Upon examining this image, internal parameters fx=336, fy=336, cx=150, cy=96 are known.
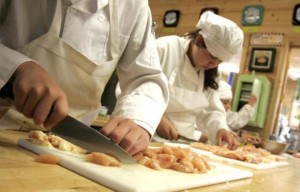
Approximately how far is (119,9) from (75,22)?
0.19 meters

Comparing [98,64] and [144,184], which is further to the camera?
[98,64]

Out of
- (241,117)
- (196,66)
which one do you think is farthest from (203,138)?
(241,117)

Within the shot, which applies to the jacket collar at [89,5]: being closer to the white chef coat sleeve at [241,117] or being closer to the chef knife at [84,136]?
the chef knife at [84,136]

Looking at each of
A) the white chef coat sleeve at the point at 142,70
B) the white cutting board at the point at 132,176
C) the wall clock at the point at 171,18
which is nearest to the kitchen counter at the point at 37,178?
the white cutting board at the point at 132,176

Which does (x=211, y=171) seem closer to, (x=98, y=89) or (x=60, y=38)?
(x=98, y=89)

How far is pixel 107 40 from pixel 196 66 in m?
1.27

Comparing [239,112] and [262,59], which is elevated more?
[262,59]

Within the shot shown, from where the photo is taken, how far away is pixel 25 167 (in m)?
0.78

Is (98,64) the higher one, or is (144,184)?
(98,64)

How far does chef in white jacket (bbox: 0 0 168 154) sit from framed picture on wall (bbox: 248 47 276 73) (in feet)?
10.4

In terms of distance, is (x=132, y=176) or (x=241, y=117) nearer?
(x=132, y=176)

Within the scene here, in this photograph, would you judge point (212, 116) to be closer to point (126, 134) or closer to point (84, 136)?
point (126, 134)

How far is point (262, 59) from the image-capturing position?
13.9ft

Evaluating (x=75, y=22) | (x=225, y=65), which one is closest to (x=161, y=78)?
(x=75, y=22)
